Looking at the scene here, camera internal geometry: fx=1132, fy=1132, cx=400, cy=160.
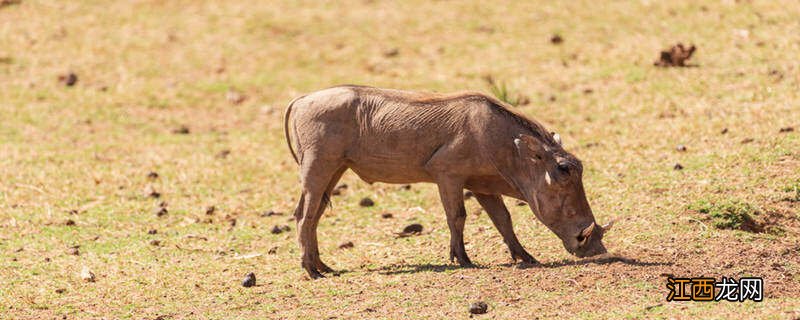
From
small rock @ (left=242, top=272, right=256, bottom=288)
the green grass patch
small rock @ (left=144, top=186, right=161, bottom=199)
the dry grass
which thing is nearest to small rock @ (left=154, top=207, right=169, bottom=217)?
the dry grass

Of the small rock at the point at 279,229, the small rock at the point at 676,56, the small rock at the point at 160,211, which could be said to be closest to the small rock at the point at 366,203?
the small rock at the point at 279,229

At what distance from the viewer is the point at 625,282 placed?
7.47 meters

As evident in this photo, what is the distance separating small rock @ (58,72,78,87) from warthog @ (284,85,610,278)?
324 inches

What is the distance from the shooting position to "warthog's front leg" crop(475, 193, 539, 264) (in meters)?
8.48

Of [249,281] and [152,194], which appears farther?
[152,194]

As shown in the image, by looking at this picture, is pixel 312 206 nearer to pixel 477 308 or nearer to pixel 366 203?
pixel 477 308

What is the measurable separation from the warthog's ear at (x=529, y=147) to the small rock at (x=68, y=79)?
9774 millimetres

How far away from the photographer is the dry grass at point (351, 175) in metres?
7.91

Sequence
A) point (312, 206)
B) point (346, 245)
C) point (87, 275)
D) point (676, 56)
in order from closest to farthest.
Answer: point (312, 206), point (87, 275), point (346, 245), point (676, 56)

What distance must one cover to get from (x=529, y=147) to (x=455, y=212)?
29.9 inches

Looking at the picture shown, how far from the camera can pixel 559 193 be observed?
8.12 meters

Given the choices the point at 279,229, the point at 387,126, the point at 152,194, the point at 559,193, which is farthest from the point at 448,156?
the point at 152,194

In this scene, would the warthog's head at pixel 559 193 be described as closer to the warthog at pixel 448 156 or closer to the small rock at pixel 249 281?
the warthog at pixel 448 156

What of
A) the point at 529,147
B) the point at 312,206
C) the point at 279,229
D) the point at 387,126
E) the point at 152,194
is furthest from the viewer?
the point at 152,194
